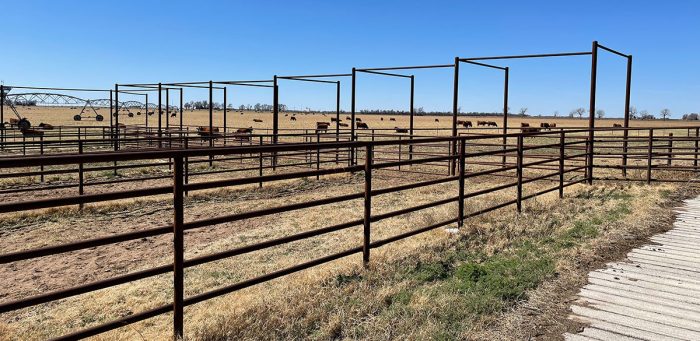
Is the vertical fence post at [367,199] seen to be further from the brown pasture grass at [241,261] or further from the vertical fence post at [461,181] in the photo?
the vertical fence post at [461,181]

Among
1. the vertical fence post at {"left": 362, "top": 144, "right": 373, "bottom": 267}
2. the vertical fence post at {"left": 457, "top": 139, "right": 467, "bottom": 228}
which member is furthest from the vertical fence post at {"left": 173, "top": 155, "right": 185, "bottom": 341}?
the vertical fence post at {"left": 457, "top": 139, "right": 467, "bottom": 228}

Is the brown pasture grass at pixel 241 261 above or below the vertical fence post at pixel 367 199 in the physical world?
below

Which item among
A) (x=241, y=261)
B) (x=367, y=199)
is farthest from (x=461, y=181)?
(x=241, y=261)

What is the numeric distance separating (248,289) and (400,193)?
6688mm

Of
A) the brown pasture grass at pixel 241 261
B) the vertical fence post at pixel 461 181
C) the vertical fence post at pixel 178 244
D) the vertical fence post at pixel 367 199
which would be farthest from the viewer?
the vertical fence post at pixel 461 181

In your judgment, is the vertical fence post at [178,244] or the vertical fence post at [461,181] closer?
the vertical fence post at [178,244]

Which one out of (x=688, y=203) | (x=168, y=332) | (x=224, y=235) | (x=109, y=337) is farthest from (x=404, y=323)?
(x=688, y=203)

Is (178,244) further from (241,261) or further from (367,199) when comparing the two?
(241,261)

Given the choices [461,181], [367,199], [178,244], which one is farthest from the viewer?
[461,181]

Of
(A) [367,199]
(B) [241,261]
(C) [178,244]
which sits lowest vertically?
(B) [241,261]

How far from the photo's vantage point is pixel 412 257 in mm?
5500

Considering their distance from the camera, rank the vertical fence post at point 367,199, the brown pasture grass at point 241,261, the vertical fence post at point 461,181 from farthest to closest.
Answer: the vertical fence post at point 461,181 → the vertical fence post at point 367,199 → the brown pasture grass at point 241,261

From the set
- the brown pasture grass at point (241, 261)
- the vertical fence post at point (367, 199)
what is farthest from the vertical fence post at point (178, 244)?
the vertical fence post at point (367, 199)

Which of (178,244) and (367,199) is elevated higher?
(367,199)
